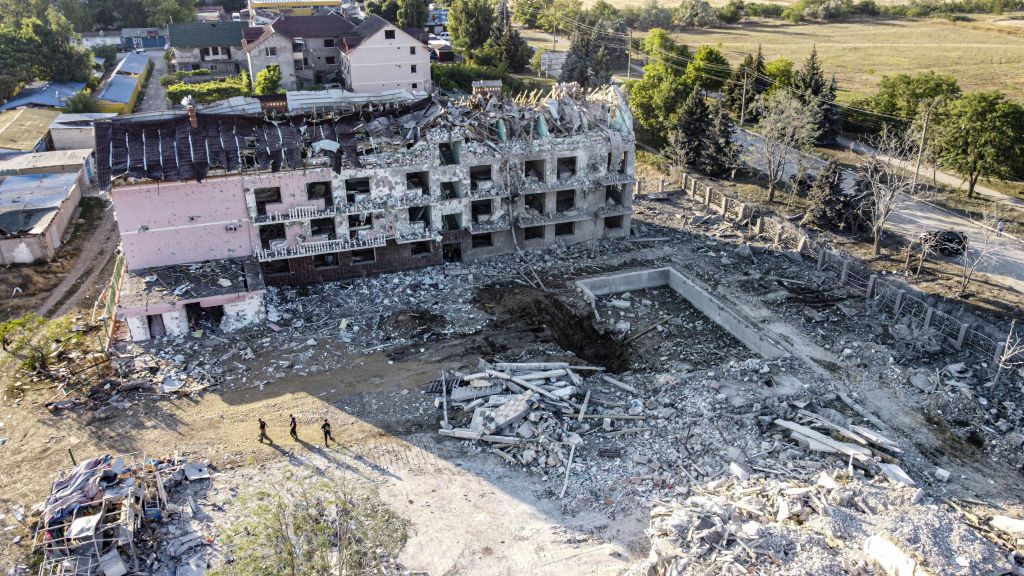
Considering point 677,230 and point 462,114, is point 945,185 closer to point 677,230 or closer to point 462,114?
point 677,230

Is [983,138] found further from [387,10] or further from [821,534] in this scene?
[387,10]

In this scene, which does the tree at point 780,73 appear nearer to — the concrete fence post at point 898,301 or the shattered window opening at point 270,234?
the concrete fence post at point 898,301

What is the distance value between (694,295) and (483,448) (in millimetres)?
17121

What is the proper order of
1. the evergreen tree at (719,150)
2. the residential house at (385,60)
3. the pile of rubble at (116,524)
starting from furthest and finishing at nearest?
the residential house at (385,60)
the evergreen tree at (719,150)
the pile of rubble at (116,524)

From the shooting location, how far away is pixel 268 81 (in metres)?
69.4

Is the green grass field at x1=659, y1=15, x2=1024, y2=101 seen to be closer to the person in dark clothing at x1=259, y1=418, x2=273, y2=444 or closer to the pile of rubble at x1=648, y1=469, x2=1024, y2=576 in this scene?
the pile of rubble at x1=648, y1=469, x2=1024, y2=576

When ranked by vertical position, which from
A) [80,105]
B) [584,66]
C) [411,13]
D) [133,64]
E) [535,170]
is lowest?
[535,170]

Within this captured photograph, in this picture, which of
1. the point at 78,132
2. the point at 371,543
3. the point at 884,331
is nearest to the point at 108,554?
the point at 371,543

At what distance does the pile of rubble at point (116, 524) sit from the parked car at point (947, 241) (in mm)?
41170

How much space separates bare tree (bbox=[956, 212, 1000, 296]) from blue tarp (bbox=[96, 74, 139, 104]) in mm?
72468

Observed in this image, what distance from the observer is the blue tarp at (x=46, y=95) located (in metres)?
67.9

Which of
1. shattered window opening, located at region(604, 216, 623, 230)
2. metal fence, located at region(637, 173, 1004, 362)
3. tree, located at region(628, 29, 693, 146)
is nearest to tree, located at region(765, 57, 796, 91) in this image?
tree, located at region(628, 29, 693, 146)

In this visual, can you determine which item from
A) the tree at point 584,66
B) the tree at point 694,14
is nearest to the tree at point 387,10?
the tree at point 584,66

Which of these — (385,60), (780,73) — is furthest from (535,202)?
(780,73)
